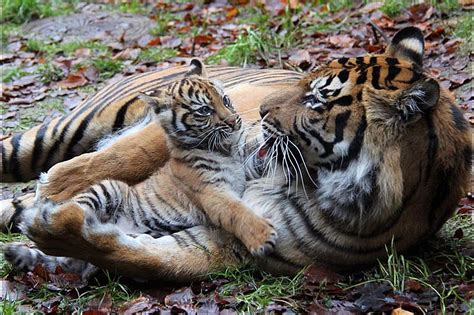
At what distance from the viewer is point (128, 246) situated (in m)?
3.32

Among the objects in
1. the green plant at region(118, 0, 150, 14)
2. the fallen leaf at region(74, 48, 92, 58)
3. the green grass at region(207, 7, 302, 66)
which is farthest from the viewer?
the green plant at region(118, 0, 150, 14)

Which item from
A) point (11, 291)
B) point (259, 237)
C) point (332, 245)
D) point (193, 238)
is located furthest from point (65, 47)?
point (332, 245)

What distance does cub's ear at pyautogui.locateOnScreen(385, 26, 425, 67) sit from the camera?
3414mm

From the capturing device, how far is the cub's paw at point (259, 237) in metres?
3.26

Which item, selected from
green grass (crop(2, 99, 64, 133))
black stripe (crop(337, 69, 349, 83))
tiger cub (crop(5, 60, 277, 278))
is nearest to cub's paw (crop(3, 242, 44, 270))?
tiger cub (crop(5, 60, 277, 278))

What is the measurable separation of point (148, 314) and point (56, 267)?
2.45 ft

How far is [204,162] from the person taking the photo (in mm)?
3631

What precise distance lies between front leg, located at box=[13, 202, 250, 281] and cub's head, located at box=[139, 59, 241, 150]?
1.42 feet

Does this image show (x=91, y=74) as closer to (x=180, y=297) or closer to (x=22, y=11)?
(x=22, y=11)

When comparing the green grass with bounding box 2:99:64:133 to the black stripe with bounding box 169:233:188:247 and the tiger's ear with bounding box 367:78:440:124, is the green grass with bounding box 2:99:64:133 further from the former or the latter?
the tiger's ear with bounding box 367:78:440:124

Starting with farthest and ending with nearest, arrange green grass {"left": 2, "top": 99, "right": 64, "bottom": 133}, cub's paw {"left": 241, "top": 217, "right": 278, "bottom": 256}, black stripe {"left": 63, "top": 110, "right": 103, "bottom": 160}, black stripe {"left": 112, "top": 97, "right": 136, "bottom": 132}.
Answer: green grass {"left": 2, "top": 99, "right": 64, "bottom": 133}
black stripe {"left": 63, "top": 110, "right": 103, "bottom": 160}
black stripe {"left": 112, "top": 97, "right": 136, "bottom": 132}
cub's paw {"left": 241, "top": 217, "right": 278, "bottom": 256}

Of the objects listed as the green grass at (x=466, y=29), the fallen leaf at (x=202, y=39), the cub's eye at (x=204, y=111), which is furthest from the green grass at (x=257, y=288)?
the fallen leaf at (x=202, y=39)

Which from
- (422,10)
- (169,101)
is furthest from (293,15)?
(169,101)

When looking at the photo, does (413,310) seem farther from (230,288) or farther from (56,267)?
(56,267)
